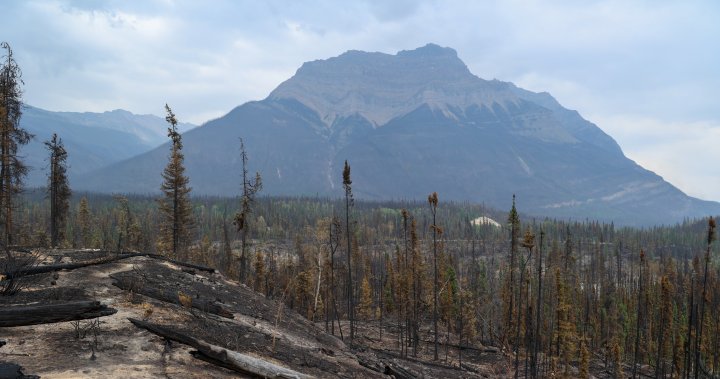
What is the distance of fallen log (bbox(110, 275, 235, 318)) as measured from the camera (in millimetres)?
17344

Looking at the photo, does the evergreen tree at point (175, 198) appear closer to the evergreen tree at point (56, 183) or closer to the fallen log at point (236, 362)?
the evergreen tree at point (56, 183)

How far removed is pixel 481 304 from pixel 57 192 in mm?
64306

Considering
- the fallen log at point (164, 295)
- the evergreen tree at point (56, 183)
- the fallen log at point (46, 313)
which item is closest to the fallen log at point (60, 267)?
the fallen log at point (164, 295)

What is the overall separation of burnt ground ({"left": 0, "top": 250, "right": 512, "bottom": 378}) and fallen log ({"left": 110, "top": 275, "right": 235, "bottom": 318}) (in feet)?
0.32

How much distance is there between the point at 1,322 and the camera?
1194cm

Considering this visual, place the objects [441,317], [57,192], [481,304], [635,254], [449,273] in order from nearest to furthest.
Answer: [57,192] < [449,273] < [441,317] < [481,304] < [635,254]

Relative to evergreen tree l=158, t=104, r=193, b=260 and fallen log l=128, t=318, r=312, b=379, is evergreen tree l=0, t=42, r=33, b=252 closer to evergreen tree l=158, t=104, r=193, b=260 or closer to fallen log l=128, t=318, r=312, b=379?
evergreen tree l=158, t=104, r=193, b=260

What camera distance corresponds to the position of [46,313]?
40.5 ft

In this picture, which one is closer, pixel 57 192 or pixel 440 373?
pixel 440 373

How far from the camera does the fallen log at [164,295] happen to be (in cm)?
1734

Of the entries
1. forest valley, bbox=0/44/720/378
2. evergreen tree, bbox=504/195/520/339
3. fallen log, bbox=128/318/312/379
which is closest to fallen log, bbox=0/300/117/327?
forest valley, bbox=0/44/720/378

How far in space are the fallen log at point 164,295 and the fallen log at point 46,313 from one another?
430 cm

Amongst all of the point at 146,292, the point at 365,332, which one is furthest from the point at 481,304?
the point at 146,292

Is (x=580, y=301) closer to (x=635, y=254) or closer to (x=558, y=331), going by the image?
(x=558, y=331)
